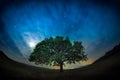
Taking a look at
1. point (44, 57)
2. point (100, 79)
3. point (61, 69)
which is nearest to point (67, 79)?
point (100, 79)

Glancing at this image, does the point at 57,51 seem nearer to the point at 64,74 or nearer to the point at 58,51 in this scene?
the point at 58,51

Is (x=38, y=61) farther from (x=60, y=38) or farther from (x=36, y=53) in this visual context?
(x=60, y=38)

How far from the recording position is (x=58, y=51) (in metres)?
23.2

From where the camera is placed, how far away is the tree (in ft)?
75.6

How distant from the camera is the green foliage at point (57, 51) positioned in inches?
907

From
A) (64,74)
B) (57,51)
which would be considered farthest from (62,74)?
(57,51)

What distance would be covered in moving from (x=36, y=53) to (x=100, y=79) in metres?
12.1

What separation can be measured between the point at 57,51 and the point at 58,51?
195 millimetres

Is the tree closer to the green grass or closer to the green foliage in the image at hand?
the green foliage

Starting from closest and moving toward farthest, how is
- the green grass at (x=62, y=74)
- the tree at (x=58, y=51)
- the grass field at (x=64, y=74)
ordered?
the grass field at (x=64, y=74) → the green grass at (x=62, y=74) → the tree at (x=58, y=51)

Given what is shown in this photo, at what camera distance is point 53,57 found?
22531 millimetres

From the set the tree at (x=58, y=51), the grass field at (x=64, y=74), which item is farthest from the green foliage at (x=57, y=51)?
the grass field at (x=64, y=74)

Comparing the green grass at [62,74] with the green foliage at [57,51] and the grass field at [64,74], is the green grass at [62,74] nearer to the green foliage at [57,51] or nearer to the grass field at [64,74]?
the grass field at [64,74]

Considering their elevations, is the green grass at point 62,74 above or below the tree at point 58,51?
below
